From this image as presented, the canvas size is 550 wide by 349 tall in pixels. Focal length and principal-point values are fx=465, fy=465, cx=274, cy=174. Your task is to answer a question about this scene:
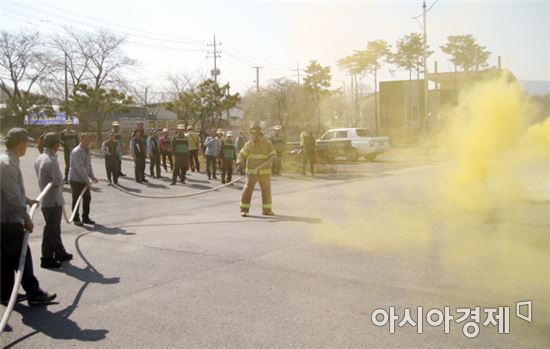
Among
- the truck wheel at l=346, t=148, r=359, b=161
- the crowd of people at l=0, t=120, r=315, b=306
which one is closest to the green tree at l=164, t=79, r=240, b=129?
the truck wheel at l=346, t=148, r=359, b=161

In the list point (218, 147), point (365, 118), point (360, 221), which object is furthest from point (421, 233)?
point (365, 118)

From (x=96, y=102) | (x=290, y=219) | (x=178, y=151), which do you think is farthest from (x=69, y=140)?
(x=96, y=102)

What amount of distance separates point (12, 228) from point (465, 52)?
34.2ft

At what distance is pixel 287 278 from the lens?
5.73 metres

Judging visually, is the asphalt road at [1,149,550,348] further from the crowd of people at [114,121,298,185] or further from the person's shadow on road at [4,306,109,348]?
the crowd of people at [114,121,298,185]

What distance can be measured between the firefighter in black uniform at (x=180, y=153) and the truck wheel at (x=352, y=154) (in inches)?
439

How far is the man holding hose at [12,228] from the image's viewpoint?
511 cm

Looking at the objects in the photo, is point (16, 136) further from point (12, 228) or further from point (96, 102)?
point (96, 102)

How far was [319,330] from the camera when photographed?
4.20 meters

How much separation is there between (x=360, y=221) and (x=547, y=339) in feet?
17.7

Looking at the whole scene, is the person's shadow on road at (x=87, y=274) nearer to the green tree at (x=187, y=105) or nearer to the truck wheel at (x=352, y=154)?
the truck wheel at (x=352, y=154)

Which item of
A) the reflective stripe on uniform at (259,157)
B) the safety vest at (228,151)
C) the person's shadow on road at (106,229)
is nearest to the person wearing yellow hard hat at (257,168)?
the reflective stripe on uniform at (259,157)

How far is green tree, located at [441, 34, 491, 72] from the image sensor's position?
35.1ft

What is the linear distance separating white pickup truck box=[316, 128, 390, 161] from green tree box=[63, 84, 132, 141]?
1918 cm
